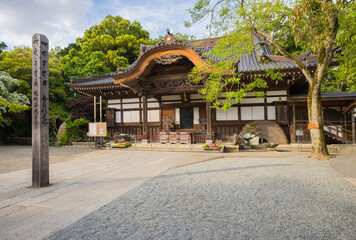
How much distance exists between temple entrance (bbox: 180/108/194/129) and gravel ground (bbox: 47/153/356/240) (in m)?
8.61

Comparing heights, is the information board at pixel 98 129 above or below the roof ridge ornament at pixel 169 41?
below

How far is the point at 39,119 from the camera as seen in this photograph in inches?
146

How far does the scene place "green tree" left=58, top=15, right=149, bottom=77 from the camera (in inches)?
880

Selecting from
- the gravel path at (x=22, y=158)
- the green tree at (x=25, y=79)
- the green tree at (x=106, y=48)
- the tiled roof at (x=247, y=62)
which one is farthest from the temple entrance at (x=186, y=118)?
the green tree at (x=106, y=48)

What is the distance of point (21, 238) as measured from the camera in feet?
6.34

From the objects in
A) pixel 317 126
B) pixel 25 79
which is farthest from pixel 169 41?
pixel 25 79

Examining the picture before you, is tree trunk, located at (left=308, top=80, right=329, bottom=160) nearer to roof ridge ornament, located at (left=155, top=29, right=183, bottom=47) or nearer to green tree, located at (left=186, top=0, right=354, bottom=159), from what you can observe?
green tree, located at (left=186, top=0, right=354, bottom=159)

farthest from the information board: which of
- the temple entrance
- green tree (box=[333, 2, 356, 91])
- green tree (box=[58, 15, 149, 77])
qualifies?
green tree (box=[58, 15, 149, 77])

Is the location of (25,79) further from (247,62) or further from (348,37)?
(348,37)

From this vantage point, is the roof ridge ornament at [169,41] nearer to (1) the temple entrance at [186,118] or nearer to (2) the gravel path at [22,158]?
(1) the temple entrance at [186,118]

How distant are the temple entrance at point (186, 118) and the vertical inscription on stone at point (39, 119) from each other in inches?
376

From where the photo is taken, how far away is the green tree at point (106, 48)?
2234cm

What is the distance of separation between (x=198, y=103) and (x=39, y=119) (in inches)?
382

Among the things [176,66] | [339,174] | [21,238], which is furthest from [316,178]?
[176,66]
